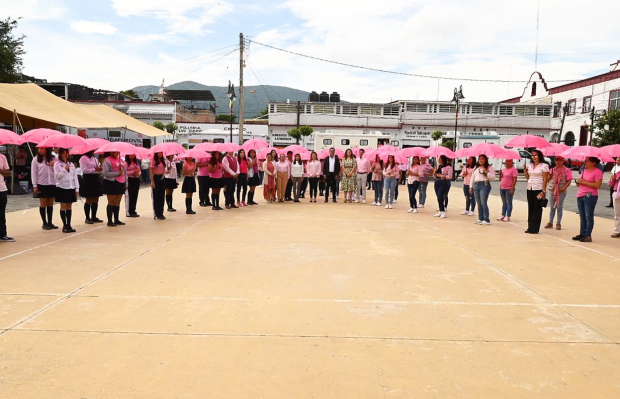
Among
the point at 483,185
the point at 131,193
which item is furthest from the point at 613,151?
the point at 131,193

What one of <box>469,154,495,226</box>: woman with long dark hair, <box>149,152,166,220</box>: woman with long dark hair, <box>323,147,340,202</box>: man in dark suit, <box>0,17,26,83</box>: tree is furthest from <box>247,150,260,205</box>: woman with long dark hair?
<box>0,17,26,83</box>: tree

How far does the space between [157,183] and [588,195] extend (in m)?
9.10

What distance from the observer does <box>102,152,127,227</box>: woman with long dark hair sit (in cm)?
990

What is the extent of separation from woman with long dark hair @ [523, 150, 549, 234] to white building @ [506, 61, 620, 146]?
121 feet

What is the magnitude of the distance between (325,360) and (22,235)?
7449 mm

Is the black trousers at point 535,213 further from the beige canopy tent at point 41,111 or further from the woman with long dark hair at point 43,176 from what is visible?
the beige canopy tent at point 41,111

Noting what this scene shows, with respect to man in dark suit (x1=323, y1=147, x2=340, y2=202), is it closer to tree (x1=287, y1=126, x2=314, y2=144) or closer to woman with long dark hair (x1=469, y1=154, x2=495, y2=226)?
woman with long dark hair (x1=469, y1=154, x2=495, y2=226)

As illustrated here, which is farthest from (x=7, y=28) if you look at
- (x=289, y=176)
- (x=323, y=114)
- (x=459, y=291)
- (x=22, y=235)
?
(x=459, y=291)

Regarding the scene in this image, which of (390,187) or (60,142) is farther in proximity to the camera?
(390,187)

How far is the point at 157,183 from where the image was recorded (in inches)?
436

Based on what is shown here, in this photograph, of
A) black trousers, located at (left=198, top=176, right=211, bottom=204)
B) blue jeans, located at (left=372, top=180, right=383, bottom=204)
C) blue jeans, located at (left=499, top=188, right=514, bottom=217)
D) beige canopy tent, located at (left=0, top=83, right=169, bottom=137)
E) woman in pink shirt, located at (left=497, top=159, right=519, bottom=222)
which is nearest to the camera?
woman in pink shirt, located at (left=497, top=159, right=519, bottom=222)

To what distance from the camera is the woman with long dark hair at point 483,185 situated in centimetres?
1132

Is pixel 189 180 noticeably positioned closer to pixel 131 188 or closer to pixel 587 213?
pixel 131 188

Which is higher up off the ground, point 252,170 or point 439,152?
point 439,152
